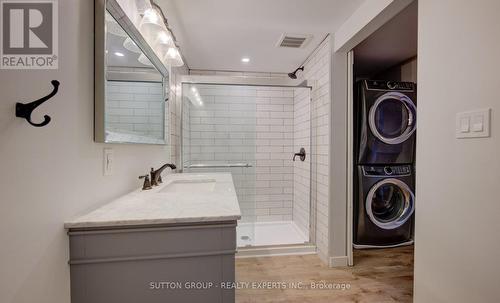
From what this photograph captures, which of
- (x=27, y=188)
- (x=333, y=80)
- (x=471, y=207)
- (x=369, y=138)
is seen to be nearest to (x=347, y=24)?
(x=333, y=80)

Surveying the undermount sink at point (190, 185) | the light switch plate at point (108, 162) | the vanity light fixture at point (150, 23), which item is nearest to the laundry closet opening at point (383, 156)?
the undermount sink at point (190, 185)

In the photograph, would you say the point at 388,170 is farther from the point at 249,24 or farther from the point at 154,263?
the point at 154,263

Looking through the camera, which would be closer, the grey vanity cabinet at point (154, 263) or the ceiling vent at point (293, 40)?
the grey vanity cabinet at point (154, 263)

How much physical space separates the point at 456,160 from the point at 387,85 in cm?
173

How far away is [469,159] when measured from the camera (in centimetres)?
90

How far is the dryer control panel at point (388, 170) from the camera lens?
7.88 ft

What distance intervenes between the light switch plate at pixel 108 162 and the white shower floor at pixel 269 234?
175 centimetres

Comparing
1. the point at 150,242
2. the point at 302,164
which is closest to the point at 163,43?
the point at 150,242

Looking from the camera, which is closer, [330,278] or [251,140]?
[330,278]

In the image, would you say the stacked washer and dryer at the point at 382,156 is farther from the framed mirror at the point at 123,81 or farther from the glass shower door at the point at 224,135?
the framed mirror at the point at 123,81

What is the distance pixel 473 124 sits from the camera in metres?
0.87

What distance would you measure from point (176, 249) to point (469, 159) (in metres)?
1.22

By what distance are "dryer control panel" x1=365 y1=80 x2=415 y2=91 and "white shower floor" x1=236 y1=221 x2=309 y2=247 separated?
6.07 ft

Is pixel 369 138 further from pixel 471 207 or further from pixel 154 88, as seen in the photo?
pixel 154 88
